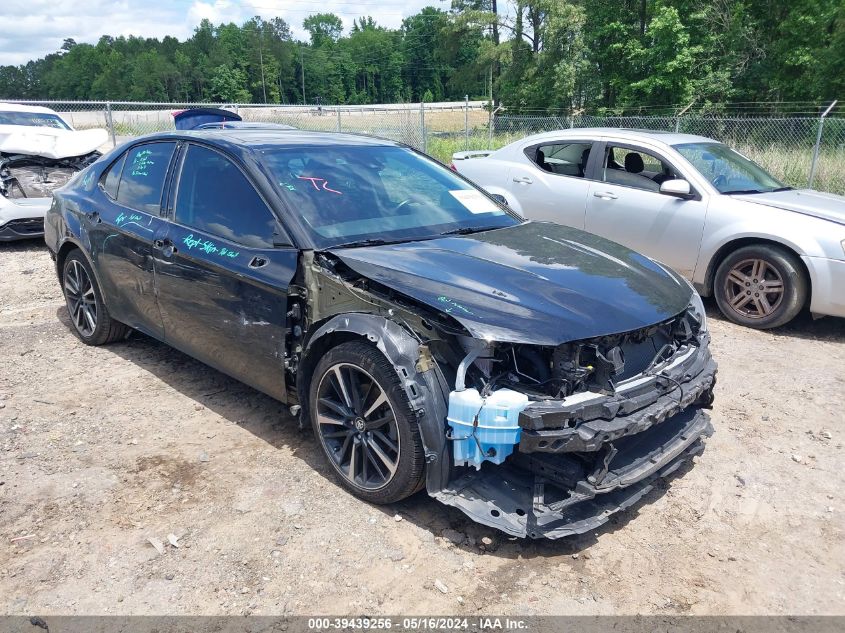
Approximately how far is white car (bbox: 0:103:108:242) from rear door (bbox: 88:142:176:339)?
16.3ft

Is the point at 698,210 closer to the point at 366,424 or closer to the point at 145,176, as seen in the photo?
the point at 366,424

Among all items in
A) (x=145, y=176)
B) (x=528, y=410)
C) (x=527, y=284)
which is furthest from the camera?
(x=145, y=176)

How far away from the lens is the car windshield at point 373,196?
3.55m

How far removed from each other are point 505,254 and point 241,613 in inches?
82.1

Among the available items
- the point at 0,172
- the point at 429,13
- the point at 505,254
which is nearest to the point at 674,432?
the point at 505,254

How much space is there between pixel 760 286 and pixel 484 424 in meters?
4.28

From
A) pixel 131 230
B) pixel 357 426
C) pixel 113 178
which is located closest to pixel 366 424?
pixel 357 426

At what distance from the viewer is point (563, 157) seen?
24.1 feet

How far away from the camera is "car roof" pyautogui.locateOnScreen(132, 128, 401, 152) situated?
390 cm

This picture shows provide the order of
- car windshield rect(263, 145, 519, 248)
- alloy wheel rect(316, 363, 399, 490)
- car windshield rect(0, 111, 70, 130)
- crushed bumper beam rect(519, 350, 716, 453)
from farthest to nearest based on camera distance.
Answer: car windshield rect(0, 111, 70, 130), car windshield rect(263, 145, 519, 248), alloy wheel rect(316, 363, 399, 490), crushed bumper beam rect(519, 350, 716, 453)

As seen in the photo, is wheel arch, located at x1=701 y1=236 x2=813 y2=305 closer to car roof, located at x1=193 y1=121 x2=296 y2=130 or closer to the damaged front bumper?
the damaged front bumper

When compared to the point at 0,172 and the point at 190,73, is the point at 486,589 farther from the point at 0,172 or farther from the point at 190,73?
the point at 190,73

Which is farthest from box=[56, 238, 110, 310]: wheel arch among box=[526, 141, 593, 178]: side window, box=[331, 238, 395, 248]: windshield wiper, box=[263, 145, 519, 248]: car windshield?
box=[526, 141, 593, 178]: side window

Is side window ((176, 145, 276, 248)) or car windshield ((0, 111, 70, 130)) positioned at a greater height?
car windshield ((0, 111, 70, 130))
